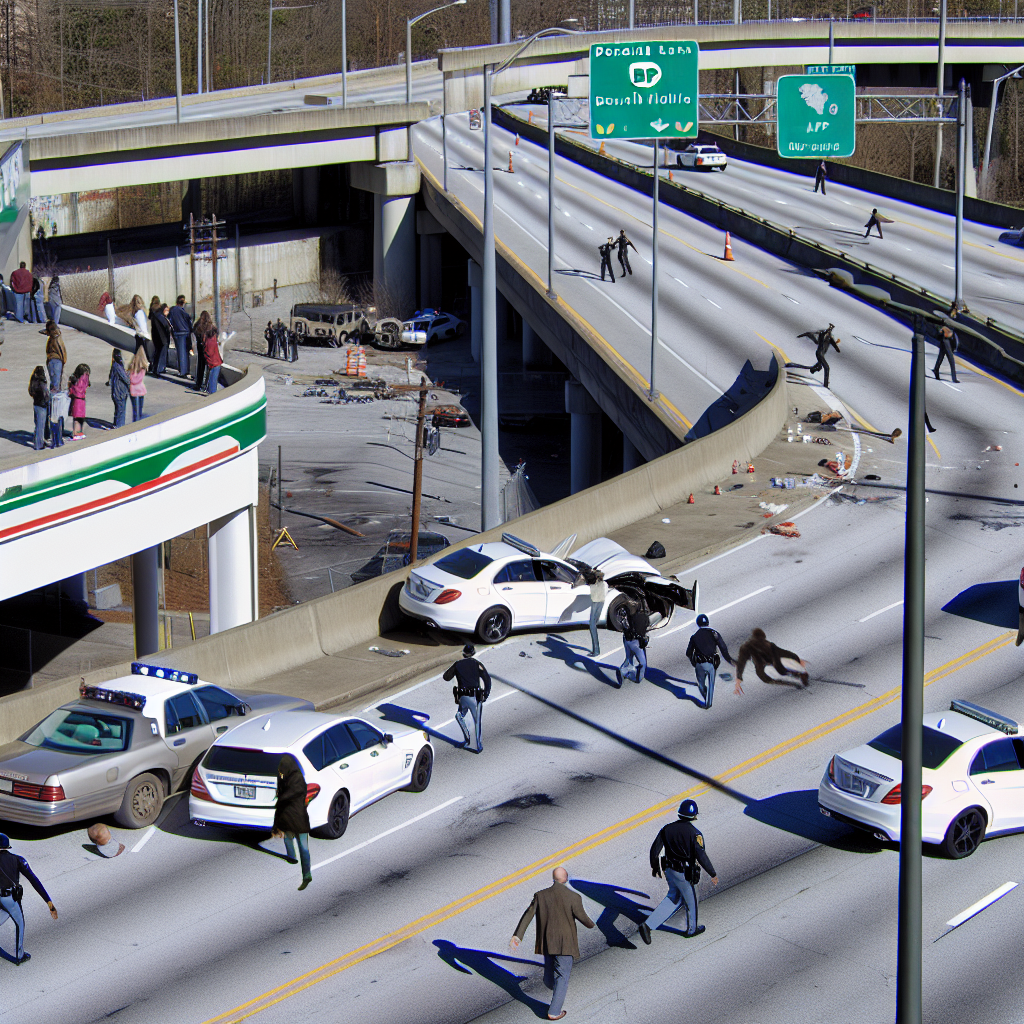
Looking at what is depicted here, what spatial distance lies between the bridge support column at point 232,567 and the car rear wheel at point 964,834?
14311mm

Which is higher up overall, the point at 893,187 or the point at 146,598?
the point at 893,187

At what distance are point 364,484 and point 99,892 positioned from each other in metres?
33.5

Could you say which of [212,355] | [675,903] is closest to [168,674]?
[675,903]

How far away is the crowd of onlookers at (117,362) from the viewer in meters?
23.9

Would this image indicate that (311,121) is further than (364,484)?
Yes

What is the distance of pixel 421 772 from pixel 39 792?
14.9 feet

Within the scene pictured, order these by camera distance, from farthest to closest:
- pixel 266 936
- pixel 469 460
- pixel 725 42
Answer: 1. pixel 725 42
2. pixel 469 460
3. pixel 266 936

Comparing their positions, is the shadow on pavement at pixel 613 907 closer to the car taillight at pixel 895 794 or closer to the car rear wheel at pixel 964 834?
the car taillight at pixel 895 794

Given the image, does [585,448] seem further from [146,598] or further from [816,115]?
[146,598]

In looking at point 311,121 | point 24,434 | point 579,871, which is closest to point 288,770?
point 579,871

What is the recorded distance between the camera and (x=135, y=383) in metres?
25.7

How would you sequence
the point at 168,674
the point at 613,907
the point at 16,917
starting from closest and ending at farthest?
the point at 16,917
the point at 613,907
the point at 168,674

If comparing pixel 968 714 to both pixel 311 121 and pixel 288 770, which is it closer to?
pixel 288 770

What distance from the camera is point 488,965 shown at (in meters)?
14.9
